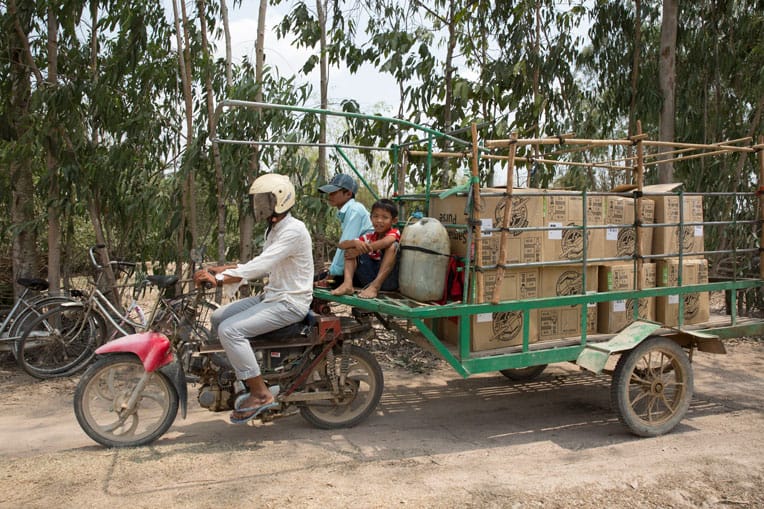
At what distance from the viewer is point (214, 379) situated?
453cm

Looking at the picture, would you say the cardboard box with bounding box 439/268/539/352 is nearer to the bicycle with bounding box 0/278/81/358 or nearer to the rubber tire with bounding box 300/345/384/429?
the rubber tire with bounding box 300/345/384/429

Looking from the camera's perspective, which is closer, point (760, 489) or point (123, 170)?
point (760, 489)

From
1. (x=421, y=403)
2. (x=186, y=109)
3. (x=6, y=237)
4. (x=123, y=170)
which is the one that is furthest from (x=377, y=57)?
(x=6, y=237)

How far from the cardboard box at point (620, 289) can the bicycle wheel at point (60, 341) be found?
4822 millimetres

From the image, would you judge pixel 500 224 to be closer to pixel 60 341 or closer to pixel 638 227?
pixel 638 227

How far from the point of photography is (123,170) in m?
7.19

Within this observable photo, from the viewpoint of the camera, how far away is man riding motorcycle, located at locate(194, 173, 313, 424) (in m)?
4.29

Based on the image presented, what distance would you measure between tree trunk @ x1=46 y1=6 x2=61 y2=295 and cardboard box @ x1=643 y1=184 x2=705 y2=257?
18.9 ft

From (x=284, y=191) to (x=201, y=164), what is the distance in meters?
3.34

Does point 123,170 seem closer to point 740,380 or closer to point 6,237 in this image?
point 6,237

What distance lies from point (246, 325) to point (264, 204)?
0.82m

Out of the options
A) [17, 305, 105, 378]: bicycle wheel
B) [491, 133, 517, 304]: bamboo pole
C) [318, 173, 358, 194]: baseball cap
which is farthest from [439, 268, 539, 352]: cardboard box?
[17, 305, 105, 378]: bicycle wheel

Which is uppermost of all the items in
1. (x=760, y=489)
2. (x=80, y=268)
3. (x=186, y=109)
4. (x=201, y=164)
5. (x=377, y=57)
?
(x=377, y=57)

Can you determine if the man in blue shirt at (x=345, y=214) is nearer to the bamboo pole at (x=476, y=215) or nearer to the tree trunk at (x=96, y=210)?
the bamboo pole at (x=476, y=215)
